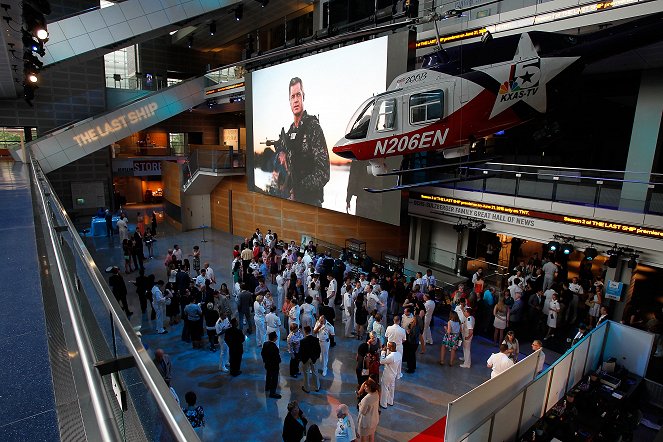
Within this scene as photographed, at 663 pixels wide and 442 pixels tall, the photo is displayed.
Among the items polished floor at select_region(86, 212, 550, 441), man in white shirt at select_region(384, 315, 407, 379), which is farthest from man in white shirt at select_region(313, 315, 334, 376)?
man in white shirt at select_region(384, 315, 407, 379)

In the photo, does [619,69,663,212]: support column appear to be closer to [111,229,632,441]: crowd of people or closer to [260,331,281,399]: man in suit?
[111,229,632,441]: crowd of people

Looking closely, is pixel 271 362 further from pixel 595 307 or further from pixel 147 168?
pixel 147 168

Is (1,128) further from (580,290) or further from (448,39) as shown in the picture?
(580,290)

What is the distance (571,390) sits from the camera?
773 centimetres

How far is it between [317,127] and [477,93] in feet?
26.6

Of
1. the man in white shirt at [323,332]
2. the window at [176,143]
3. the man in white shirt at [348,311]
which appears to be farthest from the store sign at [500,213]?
the window at [176,143]

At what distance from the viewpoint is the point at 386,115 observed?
10047mm

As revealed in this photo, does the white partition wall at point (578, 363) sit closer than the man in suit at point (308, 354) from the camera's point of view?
Yes

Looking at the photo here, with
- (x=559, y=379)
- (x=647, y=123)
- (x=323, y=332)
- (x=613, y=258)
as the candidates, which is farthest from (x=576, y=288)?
(x=323, y=332)

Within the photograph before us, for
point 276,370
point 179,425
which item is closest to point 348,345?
point 276,370

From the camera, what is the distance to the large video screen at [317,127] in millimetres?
13547

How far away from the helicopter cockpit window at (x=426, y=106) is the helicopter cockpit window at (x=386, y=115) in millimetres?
480

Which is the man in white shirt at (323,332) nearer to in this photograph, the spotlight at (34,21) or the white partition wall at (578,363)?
the white partition wall at (578,363)

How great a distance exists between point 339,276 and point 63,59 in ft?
41.7
